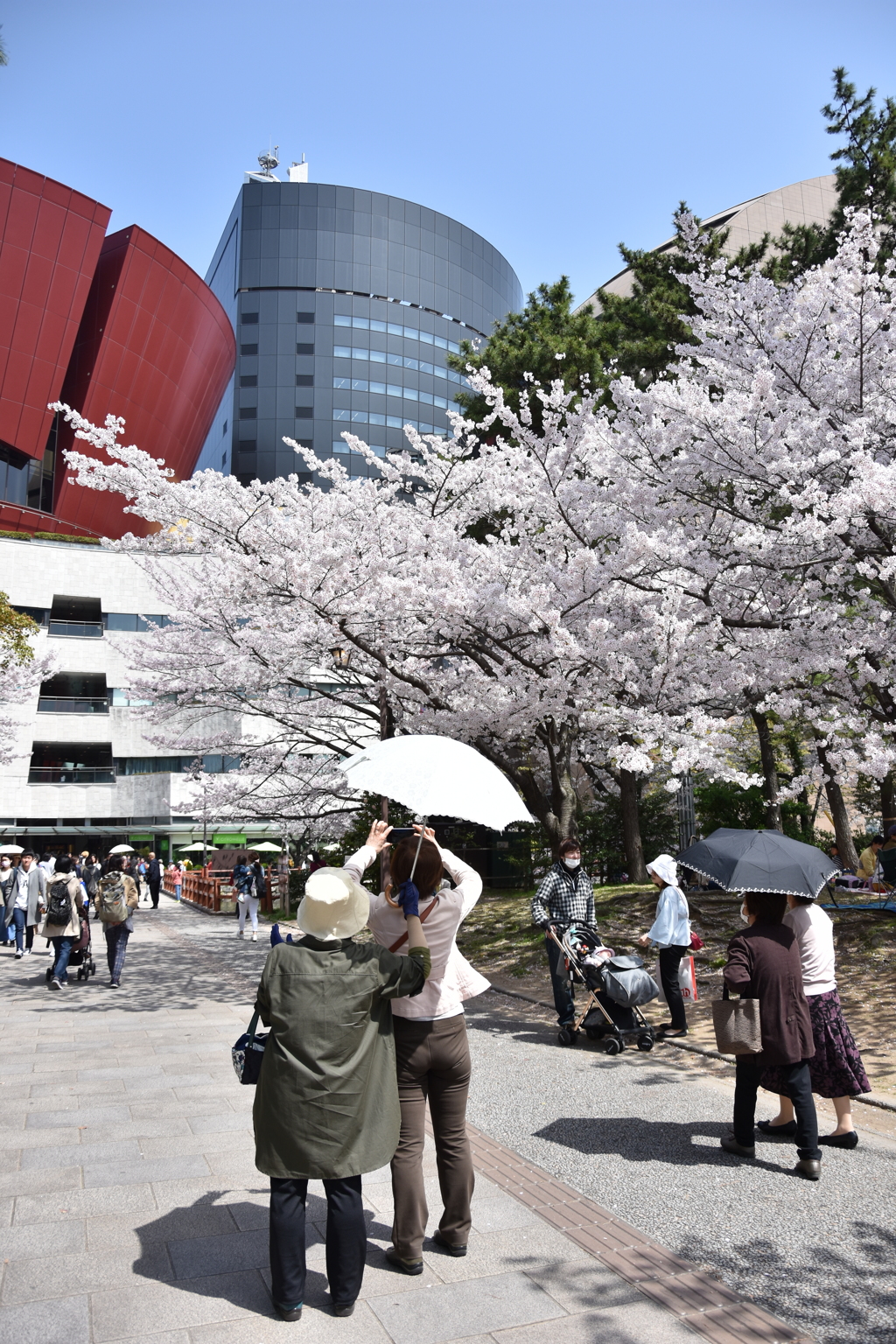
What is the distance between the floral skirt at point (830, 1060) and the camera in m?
5.20

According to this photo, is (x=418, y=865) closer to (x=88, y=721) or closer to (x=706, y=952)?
(x=706, y=952)

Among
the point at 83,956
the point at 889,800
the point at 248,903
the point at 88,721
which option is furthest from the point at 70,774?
the point at 889,800

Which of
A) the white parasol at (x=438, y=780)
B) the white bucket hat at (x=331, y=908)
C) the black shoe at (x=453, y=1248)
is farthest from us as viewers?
the white parasol at (x=438, y=780)

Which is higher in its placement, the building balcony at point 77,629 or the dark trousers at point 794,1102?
the building balcony at point 77,629

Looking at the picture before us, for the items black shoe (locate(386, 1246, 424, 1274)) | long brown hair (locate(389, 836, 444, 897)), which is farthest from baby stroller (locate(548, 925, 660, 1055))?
long brown hair (locate(389, 836, 444, 897))

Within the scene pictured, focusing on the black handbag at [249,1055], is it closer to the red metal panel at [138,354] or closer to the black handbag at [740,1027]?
the black handbag at [740,1027]

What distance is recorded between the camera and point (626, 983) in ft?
25.8

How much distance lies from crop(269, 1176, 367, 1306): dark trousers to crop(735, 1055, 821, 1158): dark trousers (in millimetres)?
2645

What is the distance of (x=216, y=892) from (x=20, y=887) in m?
11.3

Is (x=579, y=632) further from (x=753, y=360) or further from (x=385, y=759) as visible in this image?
(x=385, y=759)

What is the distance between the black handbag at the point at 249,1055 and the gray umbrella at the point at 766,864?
2.68m

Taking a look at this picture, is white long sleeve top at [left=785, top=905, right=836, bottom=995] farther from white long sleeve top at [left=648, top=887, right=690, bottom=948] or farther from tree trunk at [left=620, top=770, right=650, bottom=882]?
tree trunk at [left=620, top=770, right=650, bottom=882]

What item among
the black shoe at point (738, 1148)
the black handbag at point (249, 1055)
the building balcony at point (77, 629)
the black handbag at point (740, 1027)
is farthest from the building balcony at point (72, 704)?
the black handbag at point (249, 1055)

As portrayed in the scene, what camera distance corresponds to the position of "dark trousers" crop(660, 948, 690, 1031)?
8.44 m
